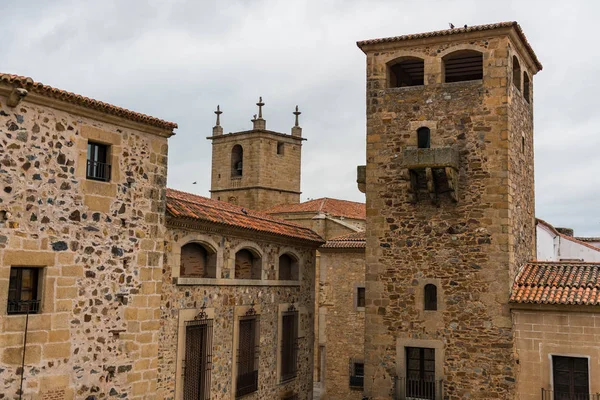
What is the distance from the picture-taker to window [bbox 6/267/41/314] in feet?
37.3

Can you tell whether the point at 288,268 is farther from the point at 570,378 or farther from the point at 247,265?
the point at 570,378

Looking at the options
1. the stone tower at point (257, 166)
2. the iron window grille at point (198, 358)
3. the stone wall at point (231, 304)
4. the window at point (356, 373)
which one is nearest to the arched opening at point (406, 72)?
the stone wall at point (231, 304)

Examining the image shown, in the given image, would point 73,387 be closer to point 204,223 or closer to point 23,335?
point 23,335

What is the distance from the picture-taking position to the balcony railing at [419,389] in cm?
1633

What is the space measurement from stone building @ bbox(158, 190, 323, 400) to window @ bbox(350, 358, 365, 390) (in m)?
3.94

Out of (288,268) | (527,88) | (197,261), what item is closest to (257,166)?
(288,268)

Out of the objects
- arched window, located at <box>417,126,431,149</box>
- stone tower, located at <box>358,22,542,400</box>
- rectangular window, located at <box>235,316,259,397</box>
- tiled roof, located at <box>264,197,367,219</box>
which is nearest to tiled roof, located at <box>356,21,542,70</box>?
stone tower, located at <box>358,22,542,400</box>

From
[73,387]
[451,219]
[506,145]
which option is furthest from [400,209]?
[73,387]

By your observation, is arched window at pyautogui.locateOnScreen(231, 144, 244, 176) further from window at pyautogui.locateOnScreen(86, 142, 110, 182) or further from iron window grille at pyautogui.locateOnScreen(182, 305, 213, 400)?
window at pyautogui.locateOnScreen(86, 142, 110, 182)

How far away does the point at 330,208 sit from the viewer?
117ft

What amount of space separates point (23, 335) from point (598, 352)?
1208 cm

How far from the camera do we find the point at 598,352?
15.1 metres

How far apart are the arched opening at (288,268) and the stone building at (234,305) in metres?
0.03

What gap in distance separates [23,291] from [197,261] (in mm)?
4980
